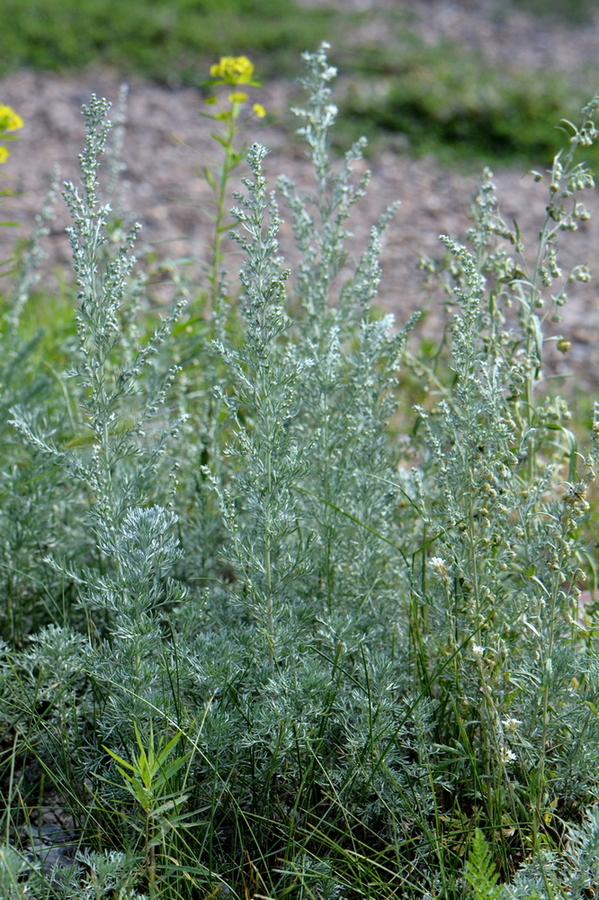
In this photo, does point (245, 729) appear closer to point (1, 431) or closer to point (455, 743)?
point (455, 743)

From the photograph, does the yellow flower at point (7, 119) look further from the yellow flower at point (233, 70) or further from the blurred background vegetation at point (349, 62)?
the blurred background vegetation at point (349, 62)

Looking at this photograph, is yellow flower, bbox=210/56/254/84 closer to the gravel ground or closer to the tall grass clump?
the tall grass clump

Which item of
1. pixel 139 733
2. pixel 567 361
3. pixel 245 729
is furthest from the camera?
pixel 567 361

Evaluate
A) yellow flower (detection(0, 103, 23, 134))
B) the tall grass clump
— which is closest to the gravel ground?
yellow flower (detection(0, 103, 23, 134))

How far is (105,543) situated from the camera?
1876 mm

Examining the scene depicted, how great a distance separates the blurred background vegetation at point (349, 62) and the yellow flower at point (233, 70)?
505cm

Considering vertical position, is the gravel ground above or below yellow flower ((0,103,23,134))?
above

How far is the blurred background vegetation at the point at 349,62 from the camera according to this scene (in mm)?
7934

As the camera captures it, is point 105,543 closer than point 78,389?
Yes

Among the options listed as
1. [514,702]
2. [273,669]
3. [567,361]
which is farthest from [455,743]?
[567,361]

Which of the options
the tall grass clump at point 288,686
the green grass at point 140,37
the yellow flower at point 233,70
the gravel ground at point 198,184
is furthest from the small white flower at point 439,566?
the green grass at point 140,37

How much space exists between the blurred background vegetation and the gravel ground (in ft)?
1.08

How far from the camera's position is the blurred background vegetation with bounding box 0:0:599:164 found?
26.0 ft

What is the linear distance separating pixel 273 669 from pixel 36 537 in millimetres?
877
